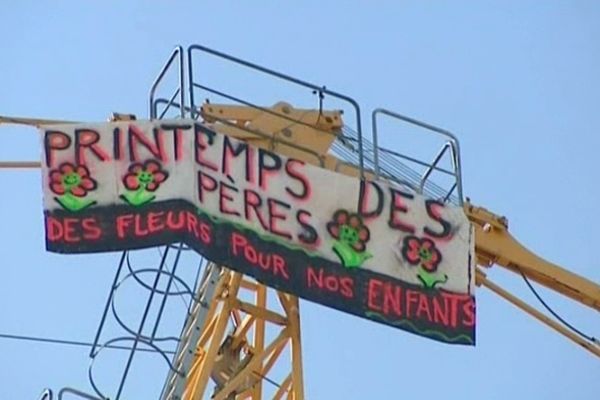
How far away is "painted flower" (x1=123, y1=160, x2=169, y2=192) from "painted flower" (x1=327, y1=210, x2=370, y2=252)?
2.39 m

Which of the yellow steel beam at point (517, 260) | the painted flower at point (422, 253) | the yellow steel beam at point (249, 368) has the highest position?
the yellow steel beam at point (517, 260)

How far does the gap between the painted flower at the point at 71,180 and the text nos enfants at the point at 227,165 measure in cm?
10

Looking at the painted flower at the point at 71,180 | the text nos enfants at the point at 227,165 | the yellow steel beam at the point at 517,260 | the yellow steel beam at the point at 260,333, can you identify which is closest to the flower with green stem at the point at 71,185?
the painted flower at the point at 71,180

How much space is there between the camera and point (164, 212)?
34.9 metres

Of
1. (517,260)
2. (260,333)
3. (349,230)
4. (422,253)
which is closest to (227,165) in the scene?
(349,230)

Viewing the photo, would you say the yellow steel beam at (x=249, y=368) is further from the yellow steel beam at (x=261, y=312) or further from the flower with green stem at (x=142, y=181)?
the flower with green stem at (x=142, y=181)

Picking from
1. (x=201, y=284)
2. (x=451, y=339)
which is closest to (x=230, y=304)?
(x=201, y=284)

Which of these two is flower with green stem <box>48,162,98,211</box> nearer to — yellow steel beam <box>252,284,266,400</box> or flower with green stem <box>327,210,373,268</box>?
flower with green stem <box>327,210,373,268</box>

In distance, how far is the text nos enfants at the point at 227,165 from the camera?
35281 millimetres

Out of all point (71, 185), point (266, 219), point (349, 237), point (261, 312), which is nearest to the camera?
point (71, 185)

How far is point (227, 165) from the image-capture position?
35.7 meters

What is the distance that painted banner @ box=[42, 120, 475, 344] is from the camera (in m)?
34.8

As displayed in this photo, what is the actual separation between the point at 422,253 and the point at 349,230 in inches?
42.0

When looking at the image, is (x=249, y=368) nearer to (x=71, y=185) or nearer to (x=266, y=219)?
(x=266, y=219)
